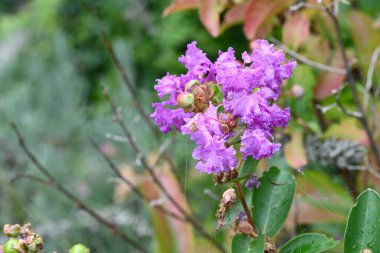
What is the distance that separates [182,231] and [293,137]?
472 mm

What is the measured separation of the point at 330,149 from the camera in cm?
127

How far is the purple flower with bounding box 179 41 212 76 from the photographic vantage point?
71 cm

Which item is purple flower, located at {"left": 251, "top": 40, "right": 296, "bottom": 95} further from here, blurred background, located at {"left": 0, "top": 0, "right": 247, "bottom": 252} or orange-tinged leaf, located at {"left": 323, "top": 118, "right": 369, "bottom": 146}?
orange-tinged leaf, located at {"left": 323, "top": 118, "right": 369, "bottom": 146}

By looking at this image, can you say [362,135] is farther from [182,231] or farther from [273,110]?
[273,110]

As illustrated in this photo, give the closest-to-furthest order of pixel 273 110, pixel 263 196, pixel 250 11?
pixel 273 110, pixel 263 196, pixel 250 11

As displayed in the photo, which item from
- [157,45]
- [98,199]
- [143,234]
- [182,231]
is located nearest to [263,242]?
[182,231]

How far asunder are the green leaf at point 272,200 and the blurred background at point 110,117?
0.06 m

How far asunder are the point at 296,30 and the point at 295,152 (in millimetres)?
269

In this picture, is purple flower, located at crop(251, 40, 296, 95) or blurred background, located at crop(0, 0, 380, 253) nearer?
purple flower, located at crop(251, 40, 296, 95)

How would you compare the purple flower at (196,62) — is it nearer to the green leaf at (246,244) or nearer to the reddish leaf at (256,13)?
the green leaf at (246,244)

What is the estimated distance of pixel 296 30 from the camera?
4.21 feet

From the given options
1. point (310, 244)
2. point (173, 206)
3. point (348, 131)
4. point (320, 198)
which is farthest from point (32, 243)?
point (173, 206)

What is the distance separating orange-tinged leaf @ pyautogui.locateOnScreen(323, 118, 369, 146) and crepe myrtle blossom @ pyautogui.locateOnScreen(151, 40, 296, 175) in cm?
60

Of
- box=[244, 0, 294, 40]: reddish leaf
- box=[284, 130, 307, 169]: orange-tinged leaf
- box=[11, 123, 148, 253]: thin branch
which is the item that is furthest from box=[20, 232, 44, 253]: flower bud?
box=[244, 0, 294, 40]: reddish leaf
